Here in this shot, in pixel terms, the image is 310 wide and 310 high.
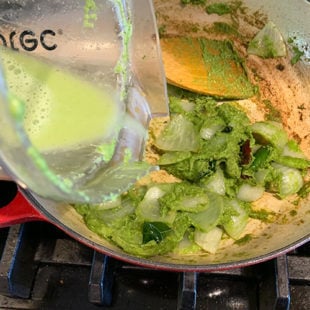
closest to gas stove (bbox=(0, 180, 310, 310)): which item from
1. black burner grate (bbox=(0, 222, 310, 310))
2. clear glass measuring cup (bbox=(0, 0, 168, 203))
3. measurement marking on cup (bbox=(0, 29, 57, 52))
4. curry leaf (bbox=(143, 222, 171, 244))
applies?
black burner grate (bbox=(0, 222, 310, 310))

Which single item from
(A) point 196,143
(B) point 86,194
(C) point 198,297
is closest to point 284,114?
(A) point 196,143

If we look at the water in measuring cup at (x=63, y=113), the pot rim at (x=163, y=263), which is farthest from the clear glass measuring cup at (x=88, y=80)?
the pot rim at (x=163, y=263)

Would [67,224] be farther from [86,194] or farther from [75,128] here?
[75,128]

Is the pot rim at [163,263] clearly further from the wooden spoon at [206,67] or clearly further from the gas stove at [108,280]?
the wooden spoon at [206,67]

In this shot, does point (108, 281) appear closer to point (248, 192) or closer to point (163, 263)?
point (163, 263)

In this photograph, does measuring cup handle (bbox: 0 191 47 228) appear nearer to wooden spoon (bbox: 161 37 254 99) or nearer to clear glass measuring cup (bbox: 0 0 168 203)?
clear glass measuring cup (bbox: 0 0 168 203)

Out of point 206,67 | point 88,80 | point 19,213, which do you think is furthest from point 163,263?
point 206,67
